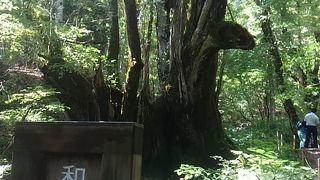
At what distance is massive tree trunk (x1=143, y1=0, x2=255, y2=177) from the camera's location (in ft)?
30.9

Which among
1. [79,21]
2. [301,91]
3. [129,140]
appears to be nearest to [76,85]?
[79,21]

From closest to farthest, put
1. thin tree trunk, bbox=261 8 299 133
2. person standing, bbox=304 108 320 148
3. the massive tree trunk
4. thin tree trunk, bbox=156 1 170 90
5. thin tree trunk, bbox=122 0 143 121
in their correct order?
the massive tree trunk < thin tree trunk, bbox=122 0 143 121 < thin tree trunk, bbox=156 1 170 90 < person standing, bbox=304 108 320 148 < thin tree trunk, bbox=261 8 299 133

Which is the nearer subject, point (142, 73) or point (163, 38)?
point (142, 73)

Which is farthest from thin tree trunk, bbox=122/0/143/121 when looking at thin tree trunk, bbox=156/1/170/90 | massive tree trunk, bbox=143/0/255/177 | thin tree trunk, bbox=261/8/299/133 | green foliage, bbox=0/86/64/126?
thin tree trunk, bbox=261/8/299/133

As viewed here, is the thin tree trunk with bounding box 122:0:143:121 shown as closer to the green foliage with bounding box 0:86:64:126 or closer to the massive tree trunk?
the massive tree trunk

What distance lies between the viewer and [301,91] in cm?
1562

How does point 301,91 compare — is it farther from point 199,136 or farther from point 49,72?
point 49,72

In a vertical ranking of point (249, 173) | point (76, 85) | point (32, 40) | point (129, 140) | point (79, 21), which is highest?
point (79, 21)

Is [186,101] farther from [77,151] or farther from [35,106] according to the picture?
[77,151]

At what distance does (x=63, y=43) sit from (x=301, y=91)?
9.37 metres

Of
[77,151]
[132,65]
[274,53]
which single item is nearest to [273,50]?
[274,53]

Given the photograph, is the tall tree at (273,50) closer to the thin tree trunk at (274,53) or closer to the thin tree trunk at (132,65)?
the thin tree trunk at (274,53)

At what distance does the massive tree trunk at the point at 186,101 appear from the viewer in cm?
943

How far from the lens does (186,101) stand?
990cm
